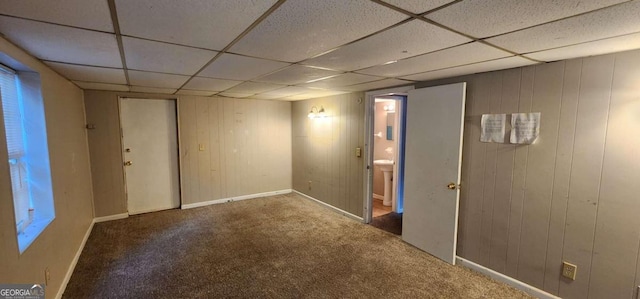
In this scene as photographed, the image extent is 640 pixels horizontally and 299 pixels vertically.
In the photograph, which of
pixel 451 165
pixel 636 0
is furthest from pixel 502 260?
pixel 636 0

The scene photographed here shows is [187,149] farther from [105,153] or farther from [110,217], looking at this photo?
[110,217]

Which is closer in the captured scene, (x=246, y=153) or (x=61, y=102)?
(x=61, y=102)

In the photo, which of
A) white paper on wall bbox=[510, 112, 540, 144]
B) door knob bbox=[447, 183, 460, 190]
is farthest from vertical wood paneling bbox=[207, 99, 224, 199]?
white paper on wall bbox=[510, 112, 540, 144]

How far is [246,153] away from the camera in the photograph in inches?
207

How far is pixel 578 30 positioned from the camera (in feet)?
4.75

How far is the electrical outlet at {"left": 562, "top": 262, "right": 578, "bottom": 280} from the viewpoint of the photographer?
2.14 metres

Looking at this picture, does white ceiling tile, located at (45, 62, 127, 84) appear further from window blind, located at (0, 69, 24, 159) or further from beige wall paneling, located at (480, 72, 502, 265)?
beige wall paneling, located at (480, 72, 502, 265)

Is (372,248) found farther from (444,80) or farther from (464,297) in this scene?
(444,80)

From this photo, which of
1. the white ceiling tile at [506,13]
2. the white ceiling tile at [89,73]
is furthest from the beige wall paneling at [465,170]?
the white ceiling tile at [89,73]

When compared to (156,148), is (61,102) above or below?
above

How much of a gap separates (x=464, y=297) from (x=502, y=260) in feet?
1.99

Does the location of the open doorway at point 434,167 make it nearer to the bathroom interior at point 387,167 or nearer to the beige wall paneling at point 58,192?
the bathroom interior at point 387,167

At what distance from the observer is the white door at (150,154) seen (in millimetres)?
4250

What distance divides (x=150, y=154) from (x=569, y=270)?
5.42 metres
